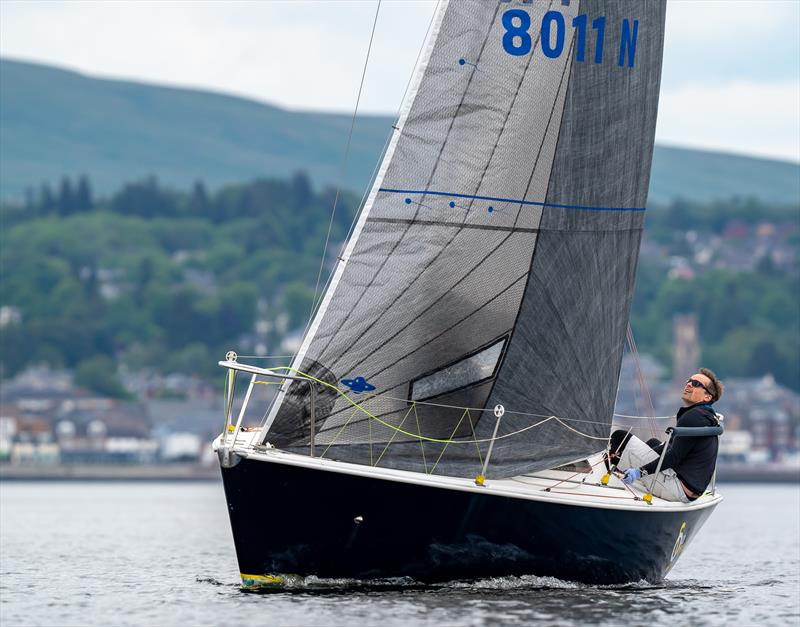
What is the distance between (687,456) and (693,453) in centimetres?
7

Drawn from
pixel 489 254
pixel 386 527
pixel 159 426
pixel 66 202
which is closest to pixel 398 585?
pixel 386 527

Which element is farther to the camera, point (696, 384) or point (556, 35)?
point (696, 384)

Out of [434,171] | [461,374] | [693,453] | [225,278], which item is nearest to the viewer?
[434,171]

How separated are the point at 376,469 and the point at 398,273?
5.72 feet

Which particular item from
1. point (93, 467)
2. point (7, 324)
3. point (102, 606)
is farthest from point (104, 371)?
point (102, 606)

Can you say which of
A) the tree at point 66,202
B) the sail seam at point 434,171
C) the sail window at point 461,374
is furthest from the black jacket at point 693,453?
the tree at point 66,202

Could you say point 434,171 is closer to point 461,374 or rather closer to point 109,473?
point 461,374

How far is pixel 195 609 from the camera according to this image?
15.4 metres

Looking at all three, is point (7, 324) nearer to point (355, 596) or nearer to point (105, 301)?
point (105, 301)

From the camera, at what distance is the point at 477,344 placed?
16.0m

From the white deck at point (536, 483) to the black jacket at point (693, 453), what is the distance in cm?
25

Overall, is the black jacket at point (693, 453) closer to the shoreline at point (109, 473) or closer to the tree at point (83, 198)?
the shoreline at point (109, 473)

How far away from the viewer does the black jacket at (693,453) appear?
54.3 ft

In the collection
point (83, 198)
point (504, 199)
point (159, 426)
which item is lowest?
point (159, 426)
